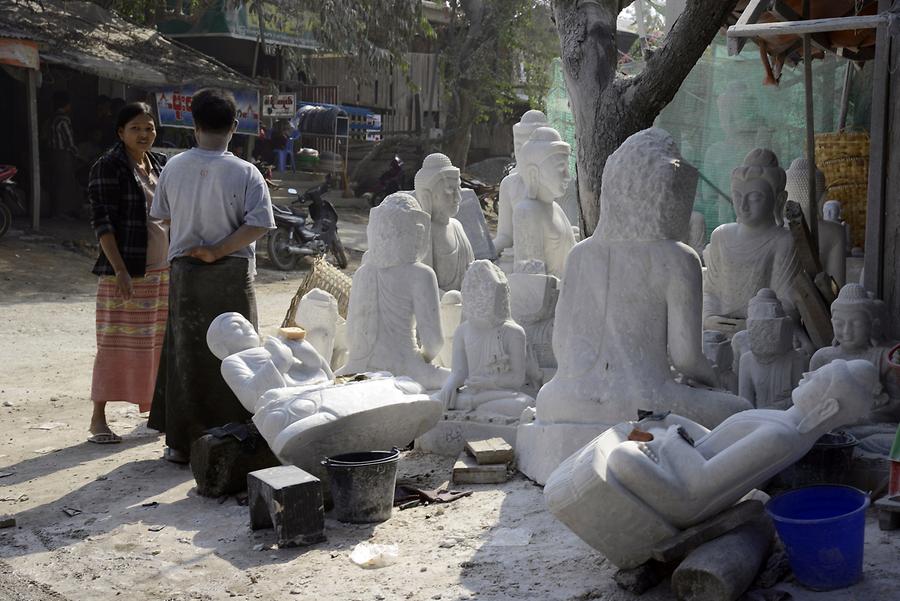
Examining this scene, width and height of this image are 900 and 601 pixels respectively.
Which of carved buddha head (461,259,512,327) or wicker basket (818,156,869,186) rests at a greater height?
wicker basket (818,156,869,186)

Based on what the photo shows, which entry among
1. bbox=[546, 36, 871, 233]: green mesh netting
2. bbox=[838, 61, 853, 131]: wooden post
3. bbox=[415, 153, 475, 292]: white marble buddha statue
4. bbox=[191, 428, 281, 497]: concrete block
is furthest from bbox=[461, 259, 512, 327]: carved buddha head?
bbox=[546, 36, 871, 233]: green mesh netting

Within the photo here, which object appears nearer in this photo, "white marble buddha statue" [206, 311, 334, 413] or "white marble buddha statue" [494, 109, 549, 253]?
"white marble buddha statue" [206, 311, 334, 413]

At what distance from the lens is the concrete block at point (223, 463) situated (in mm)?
5234

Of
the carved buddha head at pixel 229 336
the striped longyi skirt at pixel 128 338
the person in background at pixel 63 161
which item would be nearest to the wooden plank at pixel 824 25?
the carved buddha head at pixel 229 336

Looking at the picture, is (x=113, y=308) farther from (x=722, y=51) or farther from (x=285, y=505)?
(x=722, y=51)

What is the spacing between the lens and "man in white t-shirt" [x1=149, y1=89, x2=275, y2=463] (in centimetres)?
560

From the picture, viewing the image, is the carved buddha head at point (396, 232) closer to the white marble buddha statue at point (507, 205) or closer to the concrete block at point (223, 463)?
the concrete block at point (223, 463)

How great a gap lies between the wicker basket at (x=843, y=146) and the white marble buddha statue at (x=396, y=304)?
14.5 feet

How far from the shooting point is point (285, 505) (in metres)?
4.50

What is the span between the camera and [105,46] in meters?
15.1

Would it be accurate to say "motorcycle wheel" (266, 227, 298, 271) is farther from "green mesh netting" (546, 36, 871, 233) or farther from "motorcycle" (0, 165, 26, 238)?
"green mesh netting" (546, 36, 871, 233)

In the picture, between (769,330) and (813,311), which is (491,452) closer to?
(769,330)

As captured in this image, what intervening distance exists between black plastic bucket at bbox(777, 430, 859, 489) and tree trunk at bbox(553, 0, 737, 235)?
11.8ft

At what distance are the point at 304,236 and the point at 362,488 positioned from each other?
11152mm
